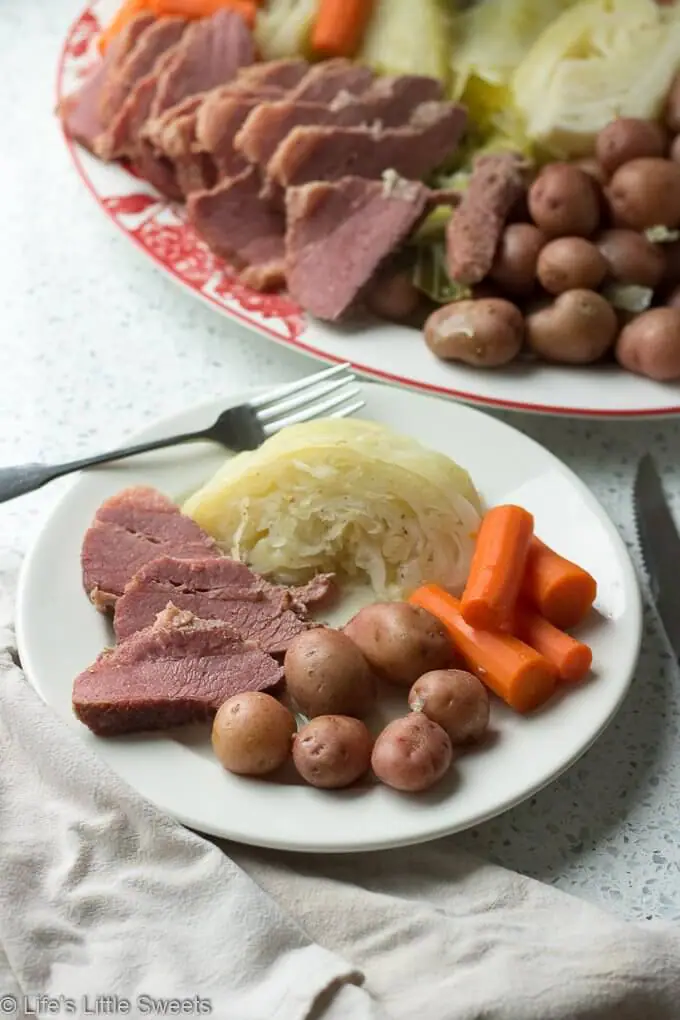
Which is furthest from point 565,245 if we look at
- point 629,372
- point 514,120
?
point 514,120

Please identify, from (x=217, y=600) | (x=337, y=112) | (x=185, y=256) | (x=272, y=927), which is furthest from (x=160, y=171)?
(x=272, y=927)

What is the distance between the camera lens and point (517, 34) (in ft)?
7.44

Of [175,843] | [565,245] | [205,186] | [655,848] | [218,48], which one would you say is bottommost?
[655,848]

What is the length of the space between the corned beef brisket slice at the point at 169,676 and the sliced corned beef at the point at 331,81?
1.23 meters

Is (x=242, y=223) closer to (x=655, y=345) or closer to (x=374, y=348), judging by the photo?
(x=374, y=348)

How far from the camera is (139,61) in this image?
2199 mm

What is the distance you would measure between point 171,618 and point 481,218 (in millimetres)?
924

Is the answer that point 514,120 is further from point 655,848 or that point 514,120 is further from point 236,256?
point 655,848

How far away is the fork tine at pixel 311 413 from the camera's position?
5.14 feet

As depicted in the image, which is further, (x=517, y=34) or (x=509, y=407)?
(x=517, y=34)

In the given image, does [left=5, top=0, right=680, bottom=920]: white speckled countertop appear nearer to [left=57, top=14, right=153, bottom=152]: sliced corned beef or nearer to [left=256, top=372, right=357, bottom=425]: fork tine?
[left=57, top=14, right=153, bottom=152]: sliced corned beef

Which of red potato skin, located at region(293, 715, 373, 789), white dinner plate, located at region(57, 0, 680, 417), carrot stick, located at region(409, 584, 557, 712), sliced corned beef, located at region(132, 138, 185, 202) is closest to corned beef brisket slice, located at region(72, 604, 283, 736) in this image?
red potato skin, located at region(293, 715, 373, 789)

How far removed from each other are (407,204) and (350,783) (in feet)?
3.62

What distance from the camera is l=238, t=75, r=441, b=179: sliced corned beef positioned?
1.95 m
